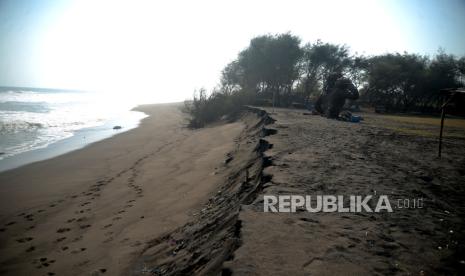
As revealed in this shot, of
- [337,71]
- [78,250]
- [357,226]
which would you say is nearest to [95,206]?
[78,250]

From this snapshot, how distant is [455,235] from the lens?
3520mm

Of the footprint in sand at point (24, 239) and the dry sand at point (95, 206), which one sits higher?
the dry sand at point (95, 206)

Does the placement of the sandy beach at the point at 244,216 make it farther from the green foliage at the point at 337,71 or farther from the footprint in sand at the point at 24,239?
the green foliage at the point at 337,71

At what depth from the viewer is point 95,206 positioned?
7.34 m

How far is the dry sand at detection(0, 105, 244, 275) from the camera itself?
5.03 m

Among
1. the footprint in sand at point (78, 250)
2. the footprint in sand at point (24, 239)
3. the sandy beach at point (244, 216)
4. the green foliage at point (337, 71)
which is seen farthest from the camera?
the green foliage at point (337, 71)

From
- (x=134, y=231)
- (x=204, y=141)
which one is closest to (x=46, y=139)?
(x=204, y=141)

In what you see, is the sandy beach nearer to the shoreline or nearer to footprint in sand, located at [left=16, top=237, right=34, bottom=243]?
footprint in sand, located at [left=16, top=237, right=34, bottom=243]

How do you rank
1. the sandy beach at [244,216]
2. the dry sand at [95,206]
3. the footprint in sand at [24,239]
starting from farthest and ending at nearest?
1. the footprint in sand at [24,239]
2. the dry sand at [95,206]
3. the sandy beach at [244,216]

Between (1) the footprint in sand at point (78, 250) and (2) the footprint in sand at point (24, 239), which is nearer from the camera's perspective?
(1) the footprint in sand at point (78, 250)

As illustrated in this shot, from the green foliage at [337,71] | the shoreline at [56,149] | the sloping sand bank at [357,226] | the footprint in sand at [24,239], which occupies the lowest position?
the footprint in sand at [24,239]

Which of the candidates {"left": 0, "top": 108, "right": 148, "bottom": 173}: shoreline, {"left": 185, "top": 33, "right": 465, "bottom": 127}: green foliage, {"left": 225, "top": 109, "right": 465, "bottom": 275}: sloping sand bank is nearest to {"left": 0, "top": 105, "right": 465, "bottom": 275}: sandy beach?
{"left": 225, "top": 109, "right": 465, "bottom": 275}: sloping sand bank

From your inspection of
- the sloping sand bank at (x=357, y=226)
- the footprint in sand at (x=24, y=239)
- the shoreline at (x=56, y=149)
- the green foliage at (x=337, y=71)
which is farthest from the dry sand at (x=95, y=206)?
the green foliage at (x=337, y=71)

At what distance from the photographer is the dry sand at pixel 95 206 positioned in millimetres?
5031
